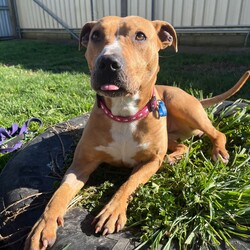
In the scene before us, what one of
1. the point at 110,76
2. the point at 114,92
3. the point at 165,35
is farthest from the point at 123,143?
the point at 165,35

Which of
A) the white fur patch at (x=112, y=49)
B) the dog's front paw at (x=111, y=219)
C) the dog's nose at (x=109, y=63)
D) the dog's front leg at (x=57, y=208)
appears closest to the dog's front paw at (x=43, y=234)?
the dog's front leg at (x=57, y=208)

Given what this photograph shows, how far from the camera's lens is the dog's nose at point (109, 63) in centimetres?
203

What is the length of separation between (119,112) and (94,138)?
0.30 m

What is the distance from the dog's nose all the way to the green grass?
896mm

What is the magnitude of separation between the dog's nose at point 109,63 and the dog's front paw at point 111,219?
0.92m

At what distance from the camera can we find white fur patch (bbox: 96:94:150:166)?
2.49 m

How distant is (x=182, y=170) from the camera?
2.57 metres

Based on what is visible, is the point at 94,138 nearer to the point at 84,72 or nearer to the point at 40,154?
the point at 40,154

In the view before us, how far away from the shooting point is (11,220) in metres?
2.11

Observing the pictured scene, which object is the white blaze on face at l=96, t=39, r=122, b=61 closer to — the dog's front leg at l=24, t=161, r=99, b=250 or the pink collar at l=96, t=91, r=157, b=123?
the pink collar at l=96, t=91, r=157, b=123

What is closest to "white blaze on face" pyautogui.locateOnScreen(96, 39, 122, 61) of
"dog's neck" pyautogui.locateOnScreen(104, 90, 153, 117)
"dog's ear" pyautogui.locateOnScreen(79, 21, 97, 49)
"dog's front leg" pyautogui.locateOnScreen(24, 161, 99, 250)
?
"dog's neck" pyautogui.locateOnScreen(104, 90, 153, 117)

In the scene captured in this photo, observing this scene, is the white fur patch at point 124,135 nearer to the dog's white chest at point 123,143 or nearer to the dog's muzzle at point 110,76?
the dog's white chest at point 123,143

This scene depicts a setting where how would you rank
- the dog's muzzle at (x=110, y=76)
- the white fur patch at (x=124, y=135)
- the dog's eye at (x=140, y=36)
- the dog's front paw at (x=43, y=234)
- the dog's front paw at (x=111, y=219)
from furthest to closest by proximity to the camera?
1. the white fur patch at (x=124, y=135)
2. the dog's eye at (x=140, y=36)
3. the dog's muzzle at (x=110, y=76)
4. the dog's front paw at (x=111, y=219)
5. the dog's front paw at (x=43, y=234)

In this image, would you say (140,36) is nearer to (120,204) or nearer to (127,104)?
(127,104)
